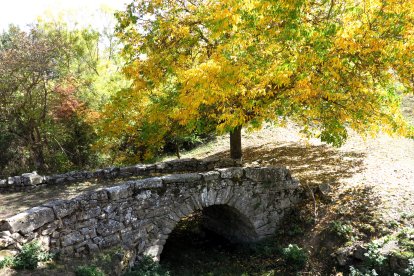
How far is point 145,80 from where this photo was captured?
11.3m

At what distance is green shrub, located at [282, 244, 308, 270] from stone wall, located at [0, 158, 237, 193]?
3.48 meters

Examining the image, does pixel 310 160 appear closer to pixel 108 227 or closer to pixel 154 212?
pixel 154 212

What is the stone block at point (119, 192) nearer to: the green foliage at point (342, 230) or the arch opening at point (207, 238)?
the arch opening at point (207, 238)

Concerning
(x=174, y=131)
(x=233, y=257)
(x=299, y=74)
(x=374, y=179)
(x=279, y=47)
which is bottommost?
(x=233, y=257)

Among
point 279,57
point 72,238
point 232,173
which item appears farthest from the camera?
point 232,173

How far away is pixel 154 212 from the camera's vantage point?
8547mm

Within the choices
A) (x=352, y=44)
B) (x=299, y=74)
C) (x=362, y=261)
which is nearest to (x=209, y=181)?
(x=299, y=74)

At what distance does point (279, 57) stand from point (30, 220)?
618 cm

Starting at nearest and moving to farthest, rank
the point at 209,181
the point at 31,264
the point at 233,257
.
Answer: the point at 31,264, the point at 209,181, the point at 233,257

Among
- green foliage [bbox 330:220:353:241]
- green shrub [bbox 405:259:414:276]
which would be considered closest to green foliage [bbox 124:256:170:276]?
green foliage [bbox 330:220:353:241]

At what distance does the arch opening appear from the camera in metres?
10.3

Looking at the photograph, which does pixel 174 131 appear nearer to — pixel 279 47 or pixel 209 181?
pixel 209 181

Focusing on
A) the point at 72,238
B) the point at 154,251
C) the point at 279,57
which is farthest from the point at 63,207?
the point at 279,57

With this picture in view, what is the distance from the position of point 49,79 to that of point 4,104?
2204 mm
